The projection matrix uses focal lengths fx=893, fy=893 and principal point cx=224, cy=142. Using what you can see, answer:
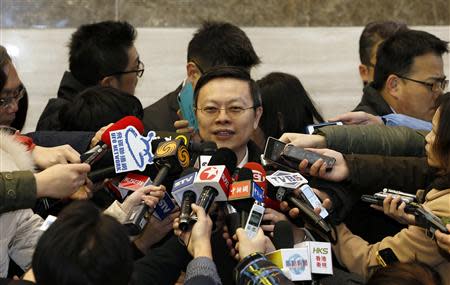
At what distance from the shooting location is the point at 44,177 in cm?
289

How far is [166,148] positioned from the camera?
2977 mm

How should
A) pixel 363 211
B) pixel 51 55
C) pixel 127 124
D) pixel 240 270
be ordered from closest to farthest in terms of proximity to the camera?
pixel 240 270 → pixel 127 124 → pixel 363 211 → pixel 51 55

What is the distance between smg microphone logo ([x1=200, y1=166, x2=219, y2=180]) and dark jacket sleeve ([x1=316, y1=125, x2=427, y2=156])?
75 centimetres

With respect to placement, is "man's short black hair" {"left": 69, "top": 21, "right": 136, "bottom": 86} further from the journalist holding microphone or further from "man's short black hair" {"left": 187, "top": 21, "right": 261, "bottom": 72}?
the journalist holding microphone

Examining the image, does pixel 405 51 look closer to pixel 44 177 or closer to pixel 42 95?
pixel 44 177

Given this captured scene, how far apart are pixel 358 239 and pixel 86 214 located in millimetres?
1346

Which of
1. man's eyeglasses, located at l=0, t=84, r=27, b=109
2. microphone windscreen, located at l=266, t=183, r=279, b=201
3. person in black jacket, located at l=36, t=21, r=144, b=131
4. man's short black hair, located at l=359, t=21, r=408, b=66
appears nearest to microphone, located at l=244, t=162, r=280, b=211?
microphone windscreen, located at l=266, t=183, r=279, b=201

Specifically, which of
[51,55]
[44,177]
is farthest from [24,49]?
[44,177]

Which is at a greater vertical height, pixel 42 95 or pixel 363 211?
pixel 363 211

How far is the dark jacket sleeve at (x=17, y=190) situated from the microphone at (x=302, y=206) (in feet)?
2.55

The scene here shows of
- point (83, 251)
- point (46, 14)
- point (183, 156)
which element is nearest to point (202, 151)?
point (183, 156)

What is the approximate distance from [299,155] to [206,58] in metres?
1.40

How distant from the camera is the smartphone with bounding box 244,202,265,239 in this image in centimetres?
268

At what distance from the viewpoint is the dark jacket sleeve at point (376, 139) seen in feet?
11.2
